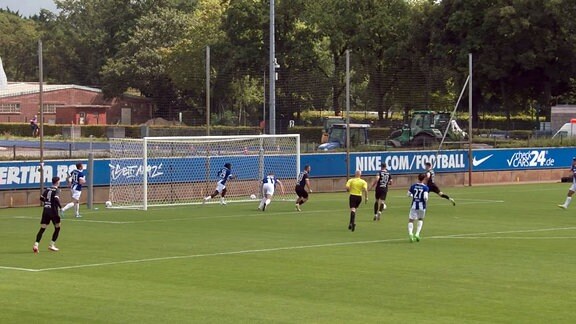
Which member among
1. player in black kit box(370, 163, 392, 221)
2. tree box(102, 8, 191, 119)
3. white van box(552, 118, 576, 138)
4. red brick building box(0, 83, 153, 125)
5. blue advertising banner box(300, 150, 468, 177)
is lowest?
player in black kit box(370, 163, 392, 221)

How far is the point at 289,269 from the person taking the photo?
2322 cm

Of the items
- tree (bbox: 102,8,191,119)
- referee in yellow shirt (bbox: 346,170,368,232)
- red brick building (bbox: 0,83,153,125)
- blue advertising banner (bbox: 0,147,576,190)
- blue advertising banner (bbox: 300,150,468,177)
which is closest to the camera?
referee in yellow shirt (bbox: 346,170,368,232)

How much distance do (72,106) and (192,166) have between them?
50.6 metres

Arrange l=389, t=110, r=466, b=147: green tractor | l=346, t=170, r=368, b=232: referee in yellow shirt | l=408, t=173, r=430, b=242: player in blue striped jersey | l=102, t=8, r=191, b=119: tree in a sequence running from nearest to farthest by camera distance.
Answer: l=408, t=173, r=430, b=242: player in blue striped jersey, l=346, t=170, r=368, b=232: referee in yellow shirt, l=389, t=110, r=466, b=147: green tractor, l=102, t=8, r=191, b=119: tree

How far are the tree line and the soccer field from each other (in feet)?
102

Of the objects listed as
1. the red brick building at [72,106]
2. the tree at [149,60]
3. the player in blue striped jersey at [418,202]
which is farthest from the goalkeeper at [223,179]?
the red brick building at [72,106]

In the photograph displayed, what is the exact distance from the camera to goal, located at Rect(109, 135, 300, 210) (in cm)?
4431

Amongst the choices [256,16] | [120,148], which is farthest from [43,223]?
[256,16]

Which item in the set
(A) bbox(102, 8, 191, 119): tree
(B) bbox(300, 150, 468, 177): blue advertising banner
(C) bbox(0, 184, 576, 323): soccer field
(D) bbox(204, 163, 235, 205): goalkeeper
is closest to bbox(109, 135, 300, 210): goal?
(B) bbox(300, 150, 468, 177): blue advertising banner

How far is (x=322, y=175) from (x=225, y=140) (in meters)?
7.16

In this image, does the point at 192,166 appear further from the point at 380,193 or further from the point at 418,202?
the point at 418,202

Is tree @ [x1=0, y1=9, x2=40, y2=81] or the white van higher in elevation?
tree @ [x1=0, y1=9, x2=40, y2=81]

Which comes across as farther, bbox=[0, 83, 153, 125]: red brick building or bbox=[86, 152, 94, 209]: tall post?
bbox=[0, 83, 153, 125]: red brick building

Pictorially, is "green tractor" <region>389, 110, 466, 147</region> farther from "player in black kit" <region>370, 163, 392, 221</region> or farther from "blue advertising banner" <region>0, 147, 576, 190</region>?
"player in black kit" <region>370, 163, 392, 221</region>
